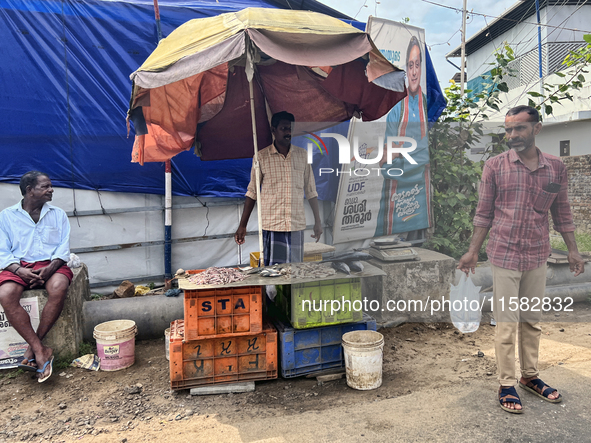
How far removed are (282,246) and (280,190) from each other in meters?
0.58

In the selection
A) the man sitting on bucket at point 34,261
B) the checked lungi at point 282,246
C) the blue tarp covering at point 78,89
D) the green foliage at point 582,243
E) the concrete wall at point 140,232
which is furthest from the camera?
the green foliage at point 582,243

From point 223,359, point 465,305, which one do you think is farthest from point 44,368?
point 465,305

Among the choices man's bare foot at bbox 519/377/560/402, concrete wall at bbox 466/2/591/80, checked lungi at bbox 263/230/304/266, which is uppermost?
concrete wall at bbox 466/2/591/80

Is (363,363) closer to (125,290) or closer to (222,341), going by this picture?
(222,341)

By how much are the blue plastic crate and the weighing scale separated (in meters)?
1.45

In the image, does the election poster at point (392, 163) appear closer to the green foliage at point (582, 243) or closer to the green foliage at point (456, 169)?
the green foliage at point (456, 169)

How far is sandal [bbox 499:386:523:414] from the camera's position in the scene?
3.04 m

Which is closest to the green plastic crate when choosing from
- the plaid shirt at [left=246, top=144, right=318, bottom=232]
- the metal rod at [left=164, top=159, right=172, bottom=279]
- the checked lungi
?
the checked lungi

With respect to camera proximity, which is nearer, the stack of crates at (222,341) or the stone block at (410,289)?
the stack of crates at (222,341)

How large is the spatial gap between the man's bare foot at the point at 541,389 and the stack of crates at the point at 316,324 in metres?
1.31

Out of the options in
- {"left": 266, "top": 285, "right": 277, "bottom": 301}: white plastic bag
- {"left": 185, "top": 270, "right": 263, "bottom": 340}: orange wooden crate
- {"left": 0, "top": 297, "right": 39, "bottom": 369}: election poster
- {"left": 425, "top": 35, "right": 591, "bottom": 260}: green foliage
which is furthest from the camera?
{"left": 425, "top": 35, "right": 591, "bottom": 260}: green foliage

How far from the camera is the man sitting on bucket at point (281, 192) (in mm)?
4141

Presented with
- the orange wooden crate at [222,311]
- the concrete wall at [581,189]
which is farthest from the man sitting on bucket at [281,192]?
the concrete wall at [581,189]

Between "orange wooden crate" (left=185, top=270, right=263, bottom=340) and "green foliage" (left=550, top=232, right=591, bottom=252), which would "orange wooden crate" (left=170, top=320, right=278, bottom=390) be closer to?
"orange wooden crate" (left=185, top=270, right=263, bottom=340)
